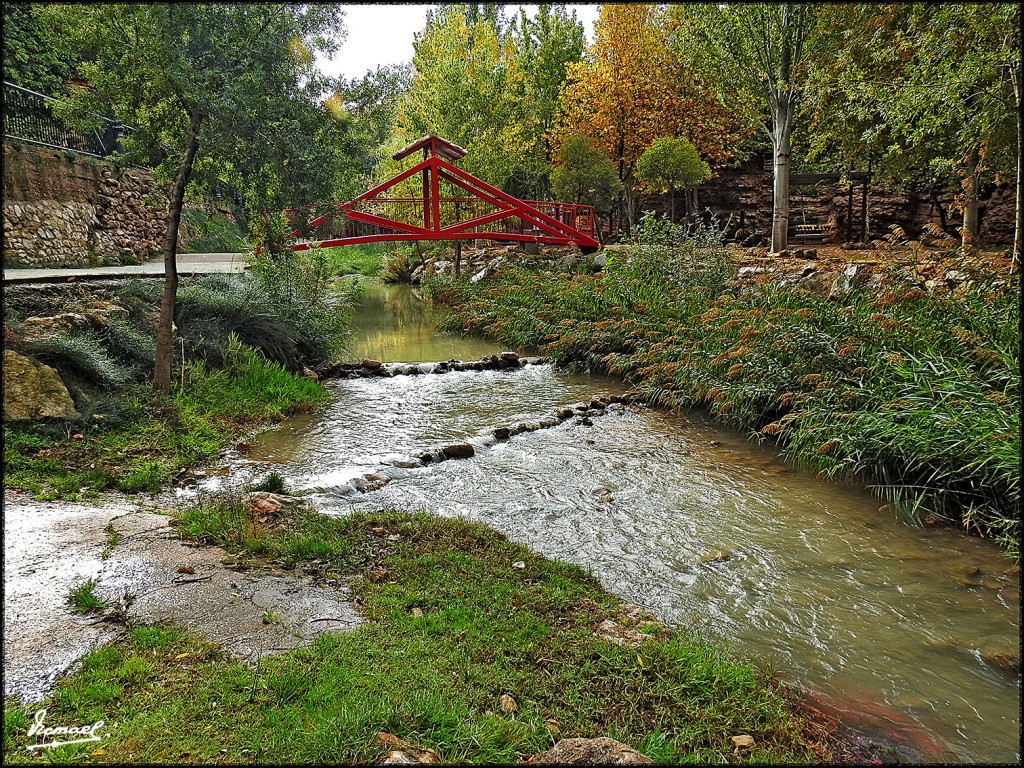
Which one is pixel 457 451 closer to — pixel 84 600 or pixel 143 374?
pixel 143 374

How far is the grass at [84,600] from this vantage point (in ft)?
9.96

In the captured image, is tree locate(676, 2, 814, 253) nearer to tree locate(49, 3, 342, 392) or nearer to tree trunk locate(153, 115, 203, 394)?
tree locate(49, 3, 342, 392)

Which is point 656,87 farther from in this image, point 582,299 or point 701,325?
point 701,325

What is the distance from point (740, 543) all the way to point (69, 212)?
45.8 feet

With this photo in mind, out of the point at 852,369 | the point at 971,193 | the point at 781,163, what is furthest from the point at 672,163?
the point at 852,369

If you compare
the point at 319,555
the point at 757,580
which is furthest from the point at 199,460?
the point at 757,580

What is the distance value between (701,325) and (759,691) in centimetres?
718

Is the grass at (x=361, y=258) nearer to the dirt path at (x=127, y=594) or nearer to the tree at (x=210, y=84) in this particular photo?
the tree at (x=210, y=84)

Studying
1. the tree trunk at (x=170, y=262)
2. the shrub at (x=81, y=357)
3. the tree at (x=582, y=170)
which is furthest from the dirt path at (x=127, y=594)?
the tree at (x=582, y=170)

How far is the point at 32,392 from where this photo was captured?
563cm

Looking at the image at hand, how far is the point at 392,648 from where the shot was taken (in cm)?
291

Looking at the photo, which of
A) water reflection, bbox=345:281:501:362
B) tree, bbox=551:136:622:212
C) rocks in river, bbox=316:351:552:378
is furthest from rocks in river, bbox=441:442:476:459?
tree, bbox=551:136:622:212

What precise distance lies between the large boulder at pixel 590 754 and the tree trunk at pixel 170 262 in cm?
638

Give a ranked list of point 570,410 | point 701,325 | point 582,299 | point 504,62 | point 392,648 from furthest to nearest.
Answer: point 504,62
point 582,299
point 701,325
point 570,410
point 392,648
